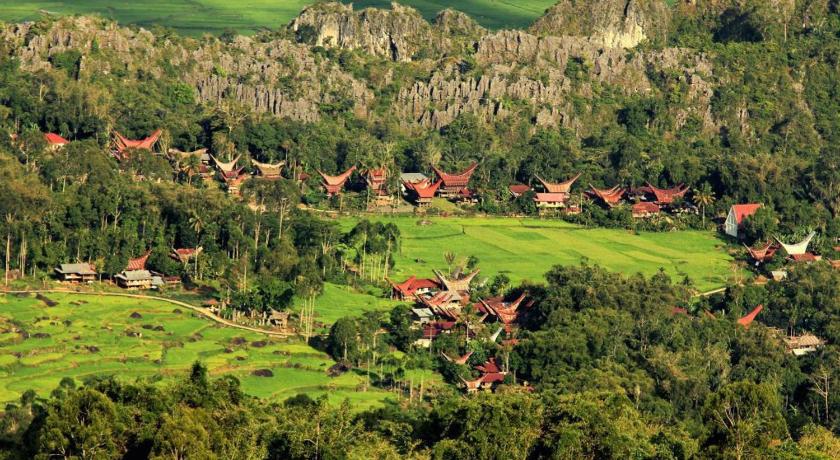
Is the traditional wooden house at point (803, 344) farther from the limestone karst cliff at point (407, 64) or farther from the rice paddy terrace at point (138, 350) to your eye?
the limestone karst cliff at point (407, 64)

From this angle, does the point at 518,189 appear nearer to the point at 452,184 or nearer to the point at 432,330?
the point at 452,184

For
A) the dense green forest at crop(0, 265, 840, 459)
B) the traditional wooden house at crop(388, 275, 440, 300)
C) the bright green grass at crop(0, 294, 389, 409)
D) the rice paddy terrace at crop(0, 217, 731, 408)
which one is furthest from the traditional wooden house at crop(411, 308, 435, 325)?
the bright green grass at crop(0, 294, 389, 409)

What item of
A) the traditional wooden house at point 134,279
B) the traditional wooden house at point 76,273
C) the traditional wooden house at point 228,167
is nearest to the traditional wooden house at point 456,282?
the traditional wooden house at point 134,279

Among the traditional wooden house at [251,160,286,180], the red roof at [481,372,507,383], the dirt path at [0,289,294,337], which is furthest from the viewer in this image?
the traditional wooden house at [251,160,286,180]

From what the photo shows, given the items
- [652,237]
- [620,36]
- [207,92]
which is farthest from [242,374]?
[620,36]

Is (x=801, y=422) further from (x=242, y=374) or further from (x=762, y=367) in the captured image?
(x=242, y=374)

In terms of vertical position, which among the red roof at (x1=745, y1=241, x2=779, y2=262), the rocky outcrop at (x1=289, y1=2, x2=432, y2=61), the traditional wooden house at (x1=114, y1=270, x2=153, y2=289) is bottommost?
the traditional wooden house at (x1=114, y1=270, x2=153, y2=289)

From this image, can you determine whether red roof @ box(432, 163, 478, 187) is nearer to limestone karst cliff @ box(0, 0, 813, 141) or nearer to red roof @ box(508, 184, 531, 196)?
red roof @ box(508, 184, 531, 196)
